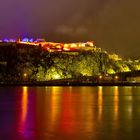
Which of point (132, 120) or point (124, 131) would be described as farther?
point (132, 120)

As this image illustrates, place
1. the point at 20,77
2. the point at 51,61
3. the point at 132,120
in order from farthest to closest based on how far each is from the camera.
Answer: the point at 51,61 → the point at 20,77 → the point at 132,120

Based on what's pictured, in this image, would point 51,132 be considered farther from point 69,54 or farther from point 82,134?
point 69,54

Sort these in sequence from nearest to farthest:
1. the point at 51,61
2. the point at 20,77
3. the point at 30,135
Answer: the point at 30,135
the point at 20,77
the point at 51,61

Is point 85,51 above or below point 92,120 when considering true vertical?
above

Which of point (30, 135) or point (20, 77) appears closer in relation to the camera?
point (30, 135)

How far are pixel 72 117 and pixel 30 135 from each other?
6.86m

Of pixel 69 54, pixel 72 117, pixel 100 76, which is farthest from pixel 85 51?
pixel 72 117

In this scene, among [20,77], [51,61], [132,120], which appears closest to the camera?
[132,120]

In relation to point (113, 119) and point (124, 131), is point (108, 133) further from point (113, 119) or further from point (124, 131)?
point (113, 119)

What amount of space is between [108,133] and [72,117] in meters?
5.98

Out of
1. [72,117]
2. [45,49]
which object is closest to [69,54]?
[45,49]

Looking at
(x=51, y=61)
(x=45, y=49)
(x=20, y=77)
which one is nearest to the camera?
(x=20, y=77)

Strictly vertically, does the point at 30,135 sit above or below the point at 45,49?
below

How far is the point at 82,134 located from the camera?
20.4 m
